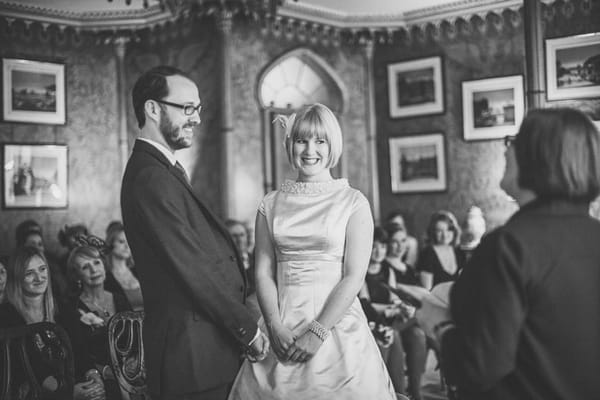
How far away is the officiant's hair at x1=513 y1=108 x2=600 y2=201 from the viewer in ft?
4.67

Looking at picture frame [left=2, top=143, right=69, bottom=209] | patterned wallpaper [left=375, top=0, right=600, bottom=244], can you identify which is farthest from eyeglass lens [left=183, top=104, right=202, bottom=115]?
patterned wallpaper [left=375, top=0, right=600, bottom=244]

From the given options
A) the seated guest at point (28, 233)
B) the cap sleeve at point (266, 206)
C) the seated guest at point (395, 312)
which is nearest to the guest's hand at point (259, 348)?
the cap sleeve at point (266, 206)

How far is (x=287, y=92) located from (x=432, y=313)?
682cm

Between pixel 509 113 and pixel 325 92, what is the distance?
7.41ft

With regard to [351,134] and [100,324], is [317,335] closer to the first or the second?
[100,324]

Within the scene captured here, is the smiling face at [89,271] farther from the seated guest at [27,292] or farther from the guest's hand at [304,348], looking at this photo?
the guest's hand at [304,348]

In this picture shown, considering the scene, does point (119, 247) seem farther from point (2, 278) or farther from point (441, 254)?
point (441, 254)

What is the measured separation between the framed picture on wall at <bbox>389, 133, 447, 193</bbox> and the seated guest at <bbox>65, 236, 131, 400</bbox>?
4975mm

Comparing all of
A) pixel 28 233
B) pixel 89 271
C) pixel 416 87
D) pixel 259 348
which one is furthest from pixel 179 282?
pixel 416 87

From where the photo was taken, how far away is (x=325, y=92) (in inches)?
339

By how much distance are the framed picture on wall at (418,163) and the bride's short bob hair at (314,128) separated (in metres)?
6.19

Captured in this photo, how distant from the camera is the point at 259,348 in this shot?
2121mm

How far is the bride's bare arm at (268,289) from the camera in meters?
2.29

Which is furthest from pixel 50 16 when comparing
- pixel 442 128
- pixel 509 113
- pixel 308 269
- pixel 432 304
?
pixel 432 304
